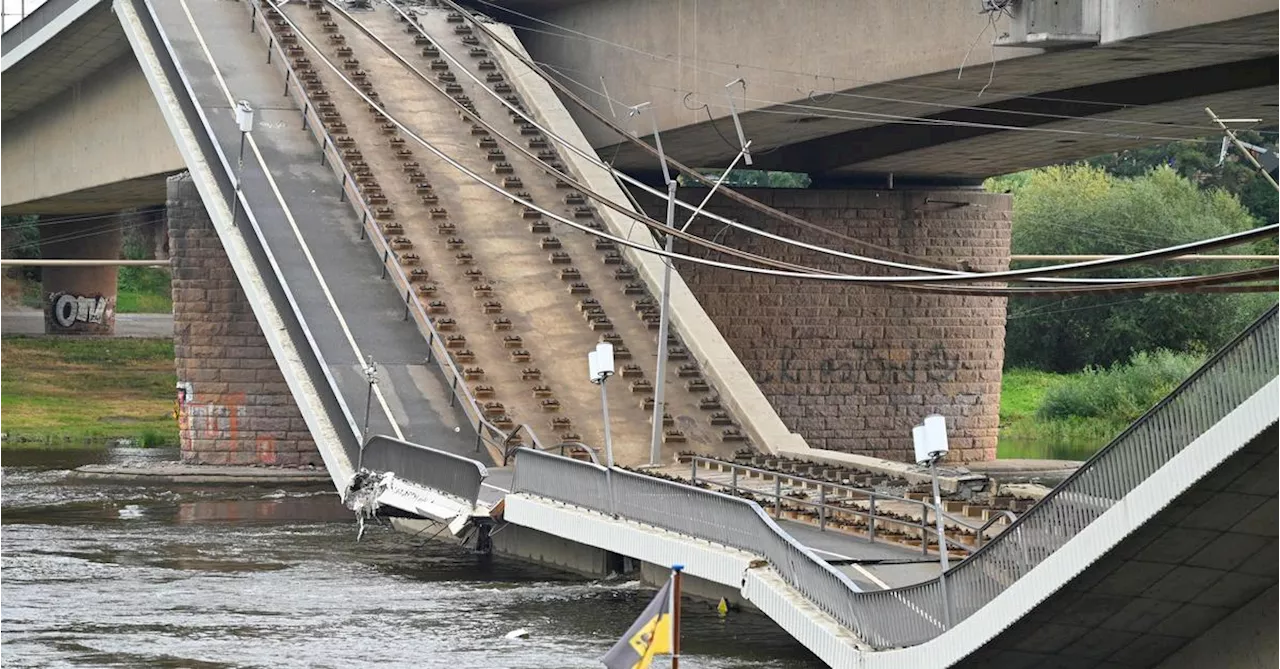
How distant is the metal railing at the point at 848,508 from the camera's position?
74.5 ft

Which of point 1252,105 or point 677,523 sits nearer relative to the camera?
point 677,523

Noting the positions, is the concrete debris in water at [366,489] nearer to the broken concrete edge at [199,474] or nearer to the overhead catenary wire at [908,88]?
the overhead catenary wire at [908,88]

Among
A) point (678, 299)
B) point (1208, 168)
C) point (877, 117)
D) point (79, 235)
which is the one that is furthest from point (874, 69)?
point (1208, 168)

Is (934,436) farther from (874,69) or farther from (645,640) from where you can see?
(874,69)

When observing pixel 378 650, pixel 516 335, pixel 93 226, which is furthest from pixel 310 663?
pixel 93 226

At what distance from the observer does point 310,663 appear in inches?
901

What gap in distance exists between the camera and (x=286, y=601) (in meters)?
27.5

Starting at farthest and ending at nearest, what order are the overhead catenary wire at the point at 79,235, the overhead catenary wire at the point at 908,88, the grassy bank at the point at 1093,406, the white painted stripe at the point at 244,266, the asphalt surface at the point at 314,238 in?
the overhead catenary wire at the point at 79,235
the grassy bank at the point at 1093,406
the overhead catenary wire at the point at 908,88
the asphalt surface at the point at 314,238
the white painted stripe at the point at 244,266

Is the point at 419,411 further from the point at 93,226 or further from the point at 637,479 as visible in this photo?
the point at 93,226

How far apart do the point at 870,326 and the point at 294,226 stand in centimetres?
1824

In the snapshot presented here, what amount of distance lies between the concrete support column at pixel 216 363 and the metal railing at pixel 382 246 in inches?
145

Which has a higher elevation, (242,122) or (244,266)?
(242,122)

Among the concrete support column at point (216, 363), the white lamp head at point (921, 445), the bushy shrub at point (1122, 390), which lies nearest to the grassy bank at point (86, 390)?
Answer: the concrete support column at point (216, 363)

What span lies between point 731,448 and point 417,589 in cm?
659
